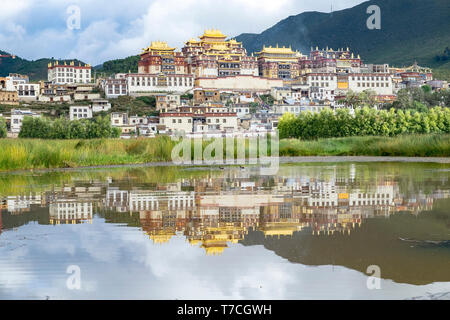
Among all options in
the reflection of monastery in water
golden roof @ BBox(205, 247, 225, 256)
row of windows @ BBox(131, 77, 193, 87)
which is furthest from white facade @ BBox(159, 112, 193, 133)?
golden roof @ BBox(205, 247, 225, 256)

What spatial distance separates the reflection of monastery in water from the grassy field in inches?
198

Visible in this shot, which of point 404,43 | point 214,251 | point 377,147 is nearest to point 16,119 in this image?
point 377,147

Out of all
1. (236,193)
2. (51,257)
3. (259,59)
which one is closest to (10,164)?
(236,193)

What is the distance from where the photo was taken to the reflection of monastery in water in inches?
285

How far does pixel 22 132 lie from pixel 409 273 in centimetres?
5733

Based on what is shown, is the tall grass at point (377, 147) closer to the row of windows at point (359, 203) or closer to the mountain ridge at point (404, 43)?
the row of windows at point (359, 203)

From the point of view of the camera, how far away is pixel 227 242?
654 centimetres

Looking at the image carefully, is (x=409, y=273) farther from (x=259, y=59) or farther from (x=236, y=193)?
(x=259, y=59)

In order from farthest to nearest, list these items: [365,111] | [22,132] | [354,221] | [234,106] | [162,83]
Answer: [162,83] → [234,106] → [22,132] → [365,111] → [354,221]

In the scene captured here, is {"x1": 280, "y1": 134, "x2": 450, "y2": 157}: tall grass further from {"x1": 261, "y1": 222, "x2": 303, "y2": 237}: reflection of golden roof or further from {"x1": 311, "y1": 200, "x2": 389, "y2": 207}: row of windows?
{"x1": 261, "y1": 222, "x2": 303, "y2": 237}: reflection of golden roof

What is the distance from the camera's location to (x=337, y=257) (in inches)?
226

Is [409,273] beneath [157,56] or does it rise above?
beneath

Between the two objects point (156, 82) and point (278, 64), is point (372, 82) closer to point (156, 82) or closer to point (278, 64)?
point (278, 64)

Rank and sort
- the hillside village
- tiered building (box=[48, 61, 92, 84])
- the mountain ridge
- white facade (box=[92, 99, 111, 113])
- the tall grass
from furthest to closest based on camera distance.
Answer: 1. the mountain ridge
2. tiered building (box=[48, 61, 92, 84])
3. white facade (box=[92, 99, 111, 113])
4. the hillside village
5. the tall grass
